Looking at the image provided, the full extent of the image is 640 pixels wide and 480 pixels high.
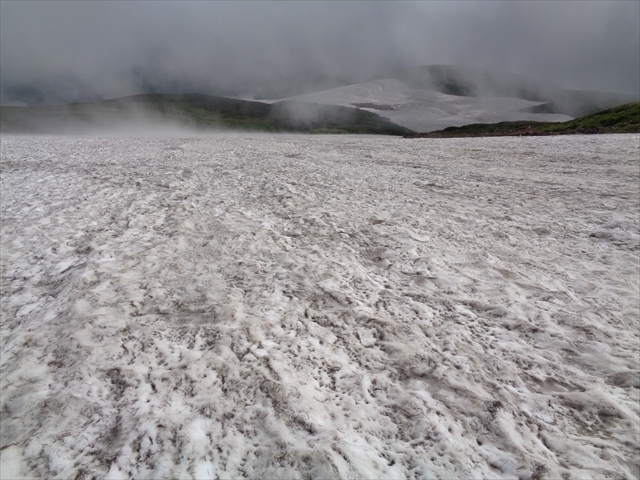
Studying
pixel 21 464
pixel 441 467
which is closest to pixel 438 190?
Answer: pixel 441 467

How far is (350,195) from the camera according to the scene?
11.6 meters

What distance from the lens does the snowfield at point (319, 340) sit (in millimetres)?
3242

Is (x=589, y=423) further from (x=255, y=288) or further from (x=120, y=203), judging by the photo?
(x=120, y=203)

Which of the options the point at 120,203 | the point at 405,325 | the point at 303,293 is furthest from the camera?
the point at 120,203

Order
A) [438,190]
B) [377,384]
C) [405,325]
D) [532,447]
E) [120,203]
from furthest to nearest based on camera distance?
1. [438,190]
2. [120,203]
3. [405,325]
4. [377,384]
5. [532,447]

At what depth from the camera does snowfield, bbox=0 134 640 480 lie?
3.24 meters

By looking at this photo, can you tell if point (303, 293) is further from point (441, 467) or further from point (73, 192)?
point (73, 192)

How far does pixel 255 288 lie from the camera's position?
5.89 meters

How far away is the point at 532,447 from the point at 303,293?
3486 mm

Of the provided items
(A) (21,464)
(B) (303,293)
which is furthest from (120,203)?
(A) (21,464)

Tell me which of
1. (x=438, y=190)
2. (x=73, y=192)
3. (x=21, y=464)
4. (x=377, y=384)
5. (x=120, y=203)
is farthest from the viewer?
(x=438, y=190)

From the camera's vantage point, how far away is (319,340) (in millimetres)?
4727

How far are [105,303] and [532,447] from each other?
565cm

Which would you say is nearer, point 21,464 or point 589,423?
point 21,464
